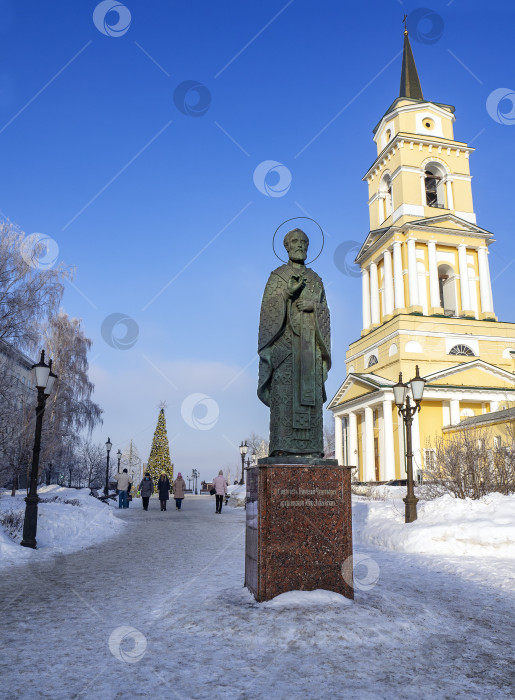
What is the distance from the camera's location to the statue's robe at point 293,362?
589 centimetres

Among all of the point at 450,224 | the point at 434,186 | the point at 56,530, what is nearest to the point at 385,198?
the point at 434,186

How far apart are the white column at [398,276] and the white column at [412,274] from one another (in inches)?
33.0

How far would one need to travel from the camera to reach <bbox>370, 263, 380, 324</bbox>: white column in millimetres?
46438

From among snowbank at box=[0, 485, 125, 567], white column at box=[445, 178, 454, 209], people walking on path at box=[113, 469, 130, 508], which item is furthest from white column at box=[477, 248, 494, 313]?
snowbank at box=[0, 485, 125, 567]

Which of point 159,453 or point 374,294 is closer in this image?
point 374,294

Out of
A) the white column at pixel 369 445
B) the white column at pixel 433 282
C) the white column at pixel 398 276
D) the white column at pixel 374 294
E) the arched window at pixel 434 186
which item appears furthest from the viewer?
the white column at pixel 374 294

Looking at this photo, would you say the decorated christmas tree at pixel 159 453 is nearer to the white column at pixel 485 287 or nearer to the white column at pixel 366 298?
the white column at pixel 366 298

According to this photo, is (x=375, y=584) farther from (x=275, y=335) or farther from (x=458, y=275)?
(x=458, y=275)

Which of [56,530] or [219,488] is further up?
[219,488]

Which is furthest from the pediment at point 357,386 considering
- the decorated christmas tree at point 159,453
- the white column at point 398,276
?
the decorated christmas tree at point 159,453

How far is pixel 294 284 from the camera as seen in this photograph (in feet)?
20.5

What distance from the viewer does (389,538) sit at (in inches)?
441

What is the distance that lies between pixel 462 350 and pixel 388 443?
10023mm

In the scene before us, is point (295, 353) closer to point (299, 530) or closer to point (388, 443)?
point (299, 530)
